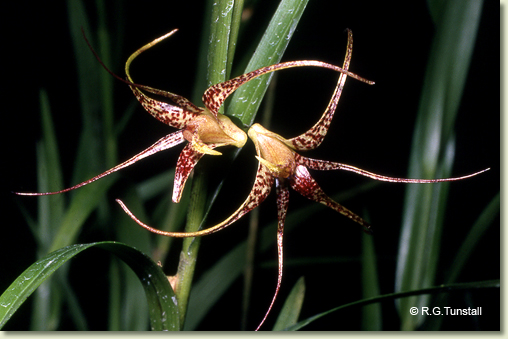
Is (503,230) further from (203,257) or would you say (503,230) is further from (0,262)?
(0,262)

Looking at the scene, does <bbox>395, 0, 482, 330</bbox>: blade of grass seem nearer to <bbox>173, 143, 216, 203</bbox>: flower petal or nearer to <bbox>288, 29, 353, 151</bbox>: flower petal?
<bbox>288, 29, 353, 151</bbox>: flower petal

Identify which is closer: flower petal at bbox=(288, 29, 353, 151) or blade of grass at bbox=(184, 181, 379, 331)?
flower petal at bbox=(288, 29, 353, 151)

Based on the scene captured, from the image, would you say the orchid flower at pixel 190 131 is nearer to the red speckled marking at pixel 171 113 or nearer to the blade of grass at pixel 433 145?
the red speckled marking at pixel 171 113

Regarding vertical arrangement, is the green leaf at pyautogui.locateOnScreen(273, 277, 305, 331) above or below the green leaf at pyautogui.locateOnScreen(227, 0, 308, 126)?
below

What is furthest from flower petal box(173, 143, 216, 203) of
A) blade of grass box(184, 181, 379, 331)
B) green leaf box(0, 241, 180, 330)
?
blade of grass box(184, 181, 379, 331)

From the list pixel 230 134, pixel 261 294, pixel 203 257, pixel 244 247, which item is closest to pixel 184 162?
pixel 230 134

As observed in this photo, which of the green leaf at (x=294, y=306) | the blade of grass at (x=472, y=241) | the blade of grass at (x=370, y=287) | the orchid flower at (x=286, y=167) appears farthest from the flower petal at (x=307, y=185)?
the blade of grass at (x=472, y=241)
